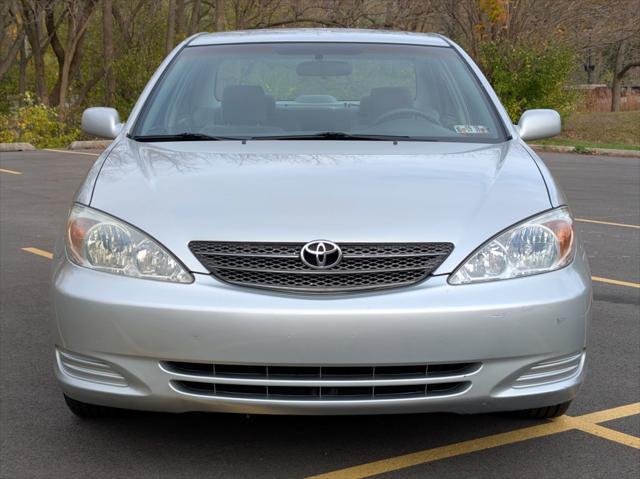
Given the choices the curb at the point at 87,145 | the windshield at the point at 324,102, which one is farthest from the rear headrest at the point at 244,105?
the curb at the point at 87,145

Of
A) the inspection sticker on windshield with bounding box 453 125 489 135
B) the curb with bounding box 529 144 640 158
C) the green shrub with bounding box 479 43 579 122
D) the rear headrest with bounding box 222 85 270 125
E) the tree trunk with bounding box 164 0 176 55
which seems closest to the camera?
the inspection sticker on windshield with bounding box 453 125 489 135

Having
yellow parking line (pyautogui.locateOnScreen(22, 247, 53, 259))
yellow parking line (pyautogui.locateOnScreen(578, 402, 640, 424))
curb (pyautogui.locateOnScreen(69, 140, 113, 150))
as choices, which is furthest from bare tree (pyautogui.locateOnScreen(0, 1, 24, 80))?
yellow parking line (pyautogui.locateOnScreen(578, 402, 640, 424))

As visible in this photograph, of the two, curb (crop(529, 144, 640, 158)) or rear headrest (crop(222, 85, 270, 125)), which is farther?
curb (crop(529, 144, 640, 158))

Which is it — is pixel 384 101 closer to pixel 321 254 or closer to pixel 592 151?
pixel 321 254

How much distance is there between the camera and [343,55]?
506cm

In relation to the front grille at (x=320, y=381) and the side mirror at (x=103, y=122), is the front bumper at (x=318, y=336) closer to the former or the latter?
the front grille at (x=320, y=381)

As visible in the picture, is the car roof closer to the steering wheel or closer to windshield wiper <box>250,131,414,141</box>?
the steering wheel

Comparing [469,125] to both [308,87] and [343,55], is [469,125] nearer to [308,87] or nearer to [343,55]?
[343,55]

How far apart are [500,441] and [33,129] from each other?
20811 millimetres

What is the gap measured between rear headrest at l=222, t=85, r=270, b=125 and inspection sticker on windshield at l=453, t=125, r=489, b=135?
93 centimetres

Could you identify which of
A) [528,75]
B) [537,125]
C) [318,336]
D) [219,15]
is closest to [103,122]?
[537,125]

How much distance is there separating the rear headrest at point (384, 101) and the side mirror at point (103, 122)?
127 centimetres

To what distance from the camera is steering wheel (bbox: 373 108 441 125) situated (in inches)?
186

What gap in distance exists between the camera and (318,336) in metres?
3.19
